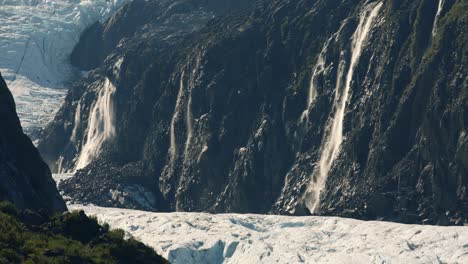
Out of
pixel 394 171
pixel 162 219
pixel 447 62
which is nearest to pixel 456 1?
pixel 447 62

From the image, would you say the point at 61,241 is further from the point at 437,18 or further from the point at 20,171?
the point at 437,18

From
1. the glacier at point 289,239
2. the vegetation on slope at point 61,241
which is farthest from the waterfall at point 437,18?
the vegetation on slope at point 61,241

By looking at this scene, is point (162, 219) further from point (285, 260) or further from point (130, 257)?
point (130, 257)

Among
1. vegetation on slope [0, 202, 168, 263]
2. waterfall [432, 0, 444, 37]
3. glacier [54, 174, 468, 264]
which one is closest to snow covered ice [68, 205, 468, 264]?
glacier [54, 174, 468, 264]

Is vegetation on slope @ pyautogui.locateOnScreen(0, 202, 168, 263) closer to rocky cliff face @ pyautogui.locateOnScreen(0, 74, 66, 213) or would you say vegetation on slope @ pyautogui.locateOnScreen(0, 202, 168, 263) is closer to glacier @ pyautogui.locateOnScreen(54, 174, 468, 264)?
rocky cliff face @ pyautogui.locateOnScreen(0, 74, 66, 213)

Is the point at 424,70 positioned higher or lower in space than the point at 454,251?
higher
